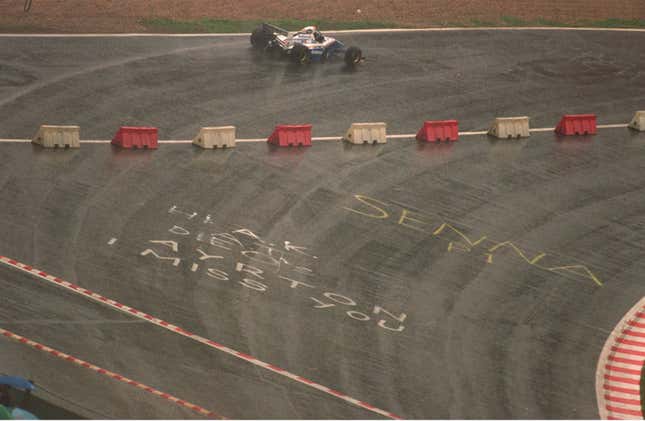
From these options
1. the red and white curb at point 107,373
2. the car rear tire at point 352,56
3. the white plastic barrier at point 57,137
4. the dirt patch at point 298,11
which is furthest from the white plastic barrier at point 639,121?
the red and white curb at point 107,373

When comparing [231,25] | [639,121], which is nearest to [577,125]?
[639,121]

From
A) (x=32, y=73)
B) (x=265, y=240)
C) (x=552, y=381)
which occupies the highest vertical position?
(x=32, y=73)

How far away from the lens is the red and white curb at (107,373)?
31.4 metres

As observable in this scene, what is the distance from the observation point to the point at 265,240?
40969mm

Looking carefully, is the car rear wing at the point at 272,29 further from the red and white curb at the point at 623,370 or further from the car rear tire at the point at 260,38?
the red and white curb at the point at 623,370

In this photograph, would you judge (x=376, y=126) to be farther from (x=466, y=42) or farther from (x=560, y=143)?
(x=466, y=42)

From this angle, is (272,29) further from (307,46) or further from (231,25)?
(231,25)

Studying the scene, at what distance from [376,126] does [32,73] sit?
16.7 m

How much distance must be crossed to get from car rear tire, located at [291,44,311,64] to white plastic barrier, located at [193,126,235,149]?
34.0ft

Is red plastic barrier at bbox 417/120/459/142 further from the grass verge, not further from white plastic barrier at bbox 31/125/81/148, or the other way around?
the grass verge

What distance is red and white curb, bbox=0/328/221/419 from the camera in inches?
1236

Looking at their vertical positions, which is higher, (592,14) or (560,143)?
(592,14)

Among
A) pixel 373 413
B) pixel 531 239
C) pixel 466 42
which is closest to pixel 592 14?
pixel 466 42

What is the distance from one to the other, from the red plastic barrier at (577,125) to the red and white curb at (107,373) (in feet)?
91.7
